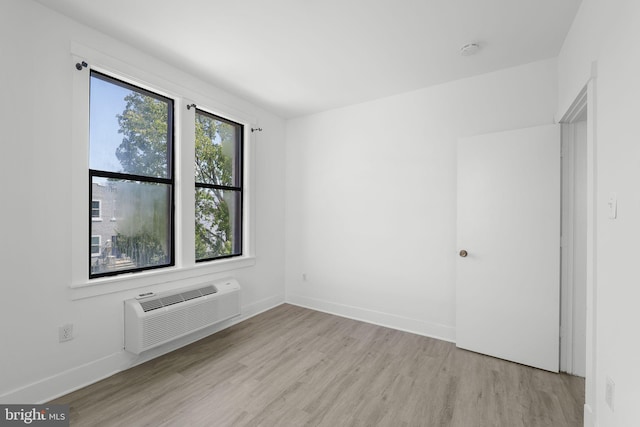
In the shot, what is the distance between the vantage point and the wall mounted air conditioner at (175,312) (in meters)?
2.38

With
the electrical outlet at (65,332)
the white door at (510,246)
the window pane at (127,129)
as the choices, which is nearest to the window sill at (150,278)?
the electrical outlet at (65,332)

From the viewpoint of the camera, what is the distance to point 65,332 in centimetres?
209

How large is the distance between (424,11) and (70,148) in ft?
9.09

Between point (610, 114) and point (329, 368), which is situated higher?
point (610, 114)

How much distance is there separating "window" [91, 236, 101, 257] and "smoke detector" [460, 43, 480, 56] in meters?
3.46

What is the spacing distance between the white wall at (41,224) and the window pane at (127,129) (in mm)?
230

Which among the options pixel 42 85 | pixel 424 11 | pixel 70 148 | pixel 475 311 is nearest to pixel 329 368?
pixel 475 311

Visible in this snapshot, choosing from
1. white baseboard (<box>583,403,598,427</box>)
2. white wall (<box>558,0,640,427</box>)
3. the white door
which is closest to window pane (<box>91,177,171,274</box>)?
the white door

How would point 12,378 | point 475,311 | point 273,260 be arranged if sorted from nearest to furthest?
point 12,378 → point 475,311 → point 273,260

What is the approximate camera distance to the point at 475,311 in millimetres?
2773

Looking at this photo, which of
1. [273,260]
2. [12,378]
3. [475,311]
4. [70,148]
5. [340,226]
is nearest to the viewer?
[12,378]

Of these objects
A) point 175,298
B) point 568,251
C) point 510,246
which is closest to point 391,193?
point 510,246

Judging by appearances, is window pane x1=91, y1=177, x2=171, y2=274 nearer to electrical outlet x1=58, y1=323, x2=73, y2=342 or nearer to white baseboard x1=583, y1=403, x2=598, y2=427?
electrical outlet x1=58, y1=323, x2=73, y2=342

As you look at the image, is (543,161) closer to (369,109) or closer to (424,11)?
(424,11)
